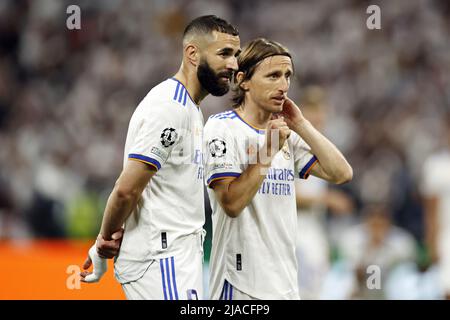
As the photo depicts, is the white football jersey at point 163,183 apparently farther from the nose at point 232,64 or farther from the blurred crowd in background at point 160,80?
the blurred crowd in background at point 160,80

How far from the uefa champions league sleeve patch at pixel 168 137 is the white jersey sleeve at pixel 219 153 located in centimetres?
41

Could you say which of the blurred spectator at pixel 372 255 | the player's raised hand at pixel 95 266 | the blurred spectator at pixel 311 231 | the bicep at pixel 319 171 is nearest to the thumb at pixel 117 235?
the player's raised hand at pixel 95 266

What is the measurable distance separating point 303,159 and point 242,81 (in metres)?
0.59

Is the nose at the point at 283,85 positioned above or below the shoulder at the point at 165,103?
above

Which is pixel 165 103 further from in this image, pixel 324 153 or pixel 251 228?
pixel 324 153

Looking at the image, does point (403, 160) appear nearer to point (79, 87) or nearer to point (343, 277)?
point (343, 277)

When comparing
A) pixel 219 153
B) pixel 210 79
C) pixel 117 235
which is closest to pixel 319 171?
pixel 219 153

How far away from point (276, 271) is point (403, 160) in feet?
27.0

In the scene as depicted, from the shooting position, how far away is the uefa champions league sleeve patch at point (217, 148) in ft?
15.1

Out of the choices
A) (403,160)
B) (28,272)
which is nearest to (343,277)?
(28,272)

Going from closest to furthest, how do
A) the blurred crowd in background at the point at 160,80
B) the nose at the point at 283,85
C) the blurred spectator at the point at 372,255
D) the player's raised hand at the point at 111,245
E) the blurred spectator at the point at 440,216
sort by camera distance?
the player's raised hand at the point at 111,245 < the nose at the point at 283,85 < the blurred spectator at the point at 440,216 < the blurred spectator at the point at 372,255 < the blurred crowd in background at the point at 160,80

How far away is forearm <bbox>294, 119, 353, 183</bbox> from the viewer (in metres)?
4.79

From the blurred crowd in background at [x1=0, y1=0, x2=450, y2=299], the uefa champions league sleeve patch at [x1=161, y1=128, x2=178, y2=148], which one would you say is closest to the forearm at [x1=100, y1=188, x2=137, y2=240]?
the uefa champions league sleeve patch at [x1=161, y1=128, x2=178, y2=148]

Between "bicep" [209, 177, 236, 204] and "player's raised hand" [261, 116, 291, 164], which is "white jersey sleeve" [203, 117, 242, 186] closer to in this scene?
"bicep" [209, 177, 236, 204]
